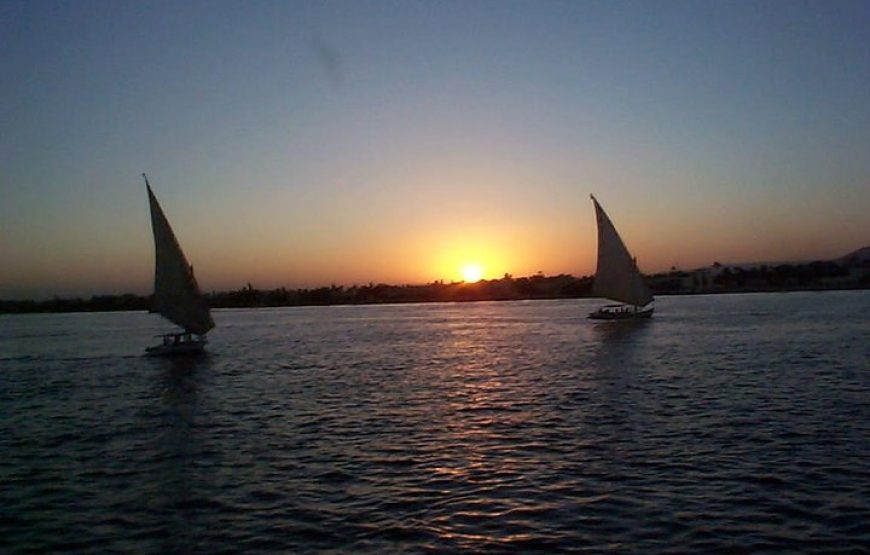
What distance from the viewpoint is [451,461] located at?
18.2 meters

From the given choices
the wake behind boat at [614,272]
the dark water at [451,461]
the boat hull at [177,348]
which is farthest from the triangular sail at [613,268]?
the boat hull at [177,348]

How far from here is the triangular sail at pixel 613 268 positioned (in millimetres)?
69938

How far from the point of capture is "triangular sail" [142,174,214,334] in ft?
151

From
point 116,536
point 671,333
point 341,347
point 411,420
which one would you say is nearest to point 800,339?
point 671,333

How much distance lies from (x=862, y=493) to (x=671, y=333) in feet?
176

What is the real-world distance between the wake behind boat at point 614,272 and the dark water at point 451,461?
30.8 metres

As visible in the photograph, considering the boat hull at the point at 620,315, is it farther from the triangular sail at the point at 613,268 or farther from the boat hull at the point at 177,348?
the boat hull at the point at 177,348

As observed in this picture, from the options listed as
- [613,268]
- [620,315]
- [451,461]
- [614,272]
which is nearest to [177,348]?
[451,461]

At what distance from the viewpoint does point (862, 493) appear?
14.3m

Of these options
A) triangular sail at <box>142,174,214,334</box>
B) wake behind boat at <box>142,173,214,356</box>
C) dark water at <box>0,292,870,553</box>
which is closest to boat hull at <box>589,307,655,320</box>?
dark water at <box>0,292,870,553</box>

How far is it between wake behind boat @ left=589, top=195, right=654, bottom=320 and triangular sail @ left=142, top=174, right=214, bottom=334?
37.7 metres

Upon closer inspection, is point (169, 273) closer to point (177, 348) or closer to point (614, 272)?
point (177, 348)

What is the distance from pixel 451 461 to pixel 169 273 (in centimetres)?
3285

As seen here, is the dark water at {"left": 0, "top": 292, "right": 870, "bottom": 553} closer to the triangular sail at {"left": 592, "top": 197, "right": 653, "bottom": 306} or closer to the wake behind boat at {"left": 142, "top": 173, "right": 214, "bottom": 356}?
the wake behind boat at {"left": 142, "top": 173, "right": 214, "bottom": 356}
